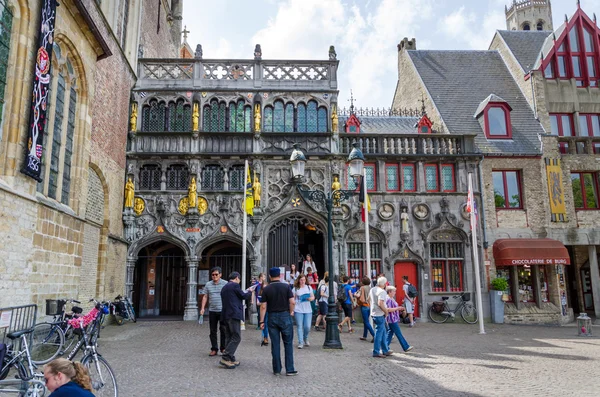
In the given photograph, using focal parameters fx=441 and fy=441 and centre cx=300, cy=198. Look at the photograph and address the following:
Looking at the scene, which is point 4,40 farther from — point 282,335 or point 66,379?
point 66,379

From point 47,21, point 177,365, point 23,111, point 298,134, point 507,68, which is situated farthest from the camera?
point 507,68

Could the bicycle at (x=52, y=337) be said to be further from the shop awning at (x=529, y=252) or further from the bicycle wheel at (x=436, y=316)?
the shop awning at (x=529, y=252)

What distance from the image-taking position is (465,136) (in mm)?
18641

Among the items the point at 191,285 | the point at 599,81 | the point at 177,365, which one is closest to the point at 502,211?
the point at 599,81

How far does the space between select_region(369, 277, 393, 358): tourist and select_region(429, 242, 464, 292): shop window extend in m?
9.26

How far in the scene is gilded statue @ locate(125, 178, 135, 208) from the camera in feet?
55.6

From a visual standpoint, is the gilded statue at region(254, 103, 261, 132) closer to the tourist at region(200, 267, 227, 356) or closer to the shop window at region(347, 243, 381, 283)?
the shop window at region(347, 243, 381, 283)

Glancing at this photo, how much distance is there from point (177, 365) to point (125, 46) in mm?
13765

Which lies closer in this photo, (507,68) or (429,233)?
(429,233)

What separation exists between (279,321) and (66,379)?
446 centimetres

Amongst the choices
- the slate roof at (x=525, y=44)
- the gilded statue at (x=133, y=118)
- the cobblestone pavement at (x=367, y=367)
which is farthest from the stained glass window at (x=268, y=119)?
the slate roof at (x=525, y=44)

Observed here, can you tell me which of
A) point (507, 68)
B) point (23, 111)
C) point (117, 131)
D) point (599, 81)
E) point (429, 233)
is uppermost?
point (507, 68)

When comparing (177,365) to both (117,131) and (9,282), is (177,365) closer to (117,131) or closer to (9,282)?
(9,282)

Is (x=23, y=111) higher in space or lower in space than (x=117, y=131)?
lower
